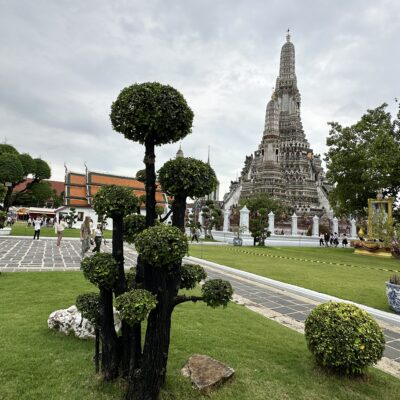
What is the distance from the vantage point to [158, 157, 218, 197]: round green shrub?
3.49 meters

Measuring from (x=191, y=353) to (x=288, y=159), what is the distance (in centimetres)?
6906

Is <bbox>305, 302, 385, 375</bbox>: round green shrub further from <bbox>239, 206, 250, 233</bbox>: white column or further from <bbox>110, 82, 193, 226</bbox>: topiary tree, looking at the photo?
<bbox>239, 206, 250, 233</bbox>: white column

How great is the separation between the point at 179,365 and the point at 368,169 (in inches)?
985

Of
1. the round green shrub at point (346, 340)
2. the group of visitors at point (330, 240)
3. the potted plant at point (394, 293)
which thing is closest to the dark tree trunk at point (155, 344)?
the round green shrub at point (346, 340)

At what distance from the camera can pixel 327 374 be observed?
423 cm

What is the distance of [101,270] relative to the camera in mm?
3445

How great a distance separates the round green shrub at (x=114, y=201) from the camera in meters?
3.46

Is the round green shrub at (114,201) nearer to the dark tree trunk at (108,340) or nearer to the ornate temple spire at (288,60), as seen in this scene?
the dark tree trunk at (108,340)

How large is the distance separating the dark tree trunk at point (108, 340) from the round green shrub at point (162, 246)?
1099 mm

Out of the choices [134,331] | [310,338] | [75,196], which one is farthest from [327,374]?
[75,196]

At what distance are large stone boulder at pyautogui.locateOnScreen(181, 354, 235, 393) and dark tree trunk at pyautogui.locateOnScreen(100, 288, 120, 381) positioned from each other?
88 cm

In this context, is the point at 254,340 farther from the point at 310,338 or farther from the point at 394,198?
the point at 394,198

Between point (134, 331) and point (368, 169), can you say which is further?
point (368, 169)

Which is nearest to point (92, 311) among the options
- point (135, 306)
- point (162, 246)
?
point (135, 306)
